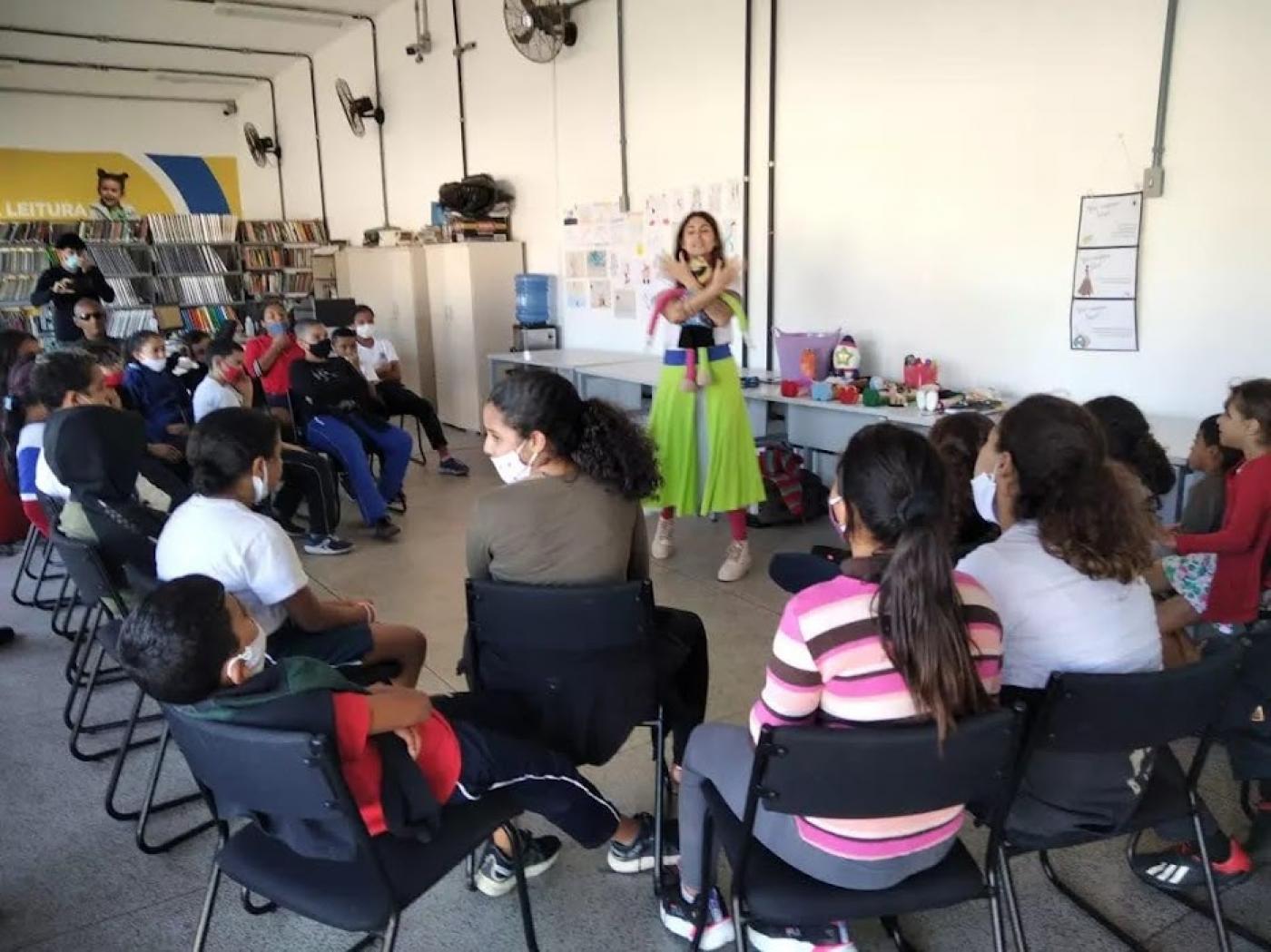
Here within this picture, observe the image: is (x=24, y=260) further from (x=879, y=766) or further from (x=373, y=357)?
(x=879, y=766)

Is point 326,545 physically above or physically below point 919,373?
below

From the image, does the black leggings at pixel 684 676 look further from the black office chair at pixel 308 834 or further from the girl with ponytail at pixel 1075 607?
the girl with ponytail at pixel 1075 607

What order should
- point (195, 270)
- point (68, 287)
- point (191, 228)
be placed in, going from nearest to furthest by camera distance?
point (68, 287), point (191, 228), point (195, 270)

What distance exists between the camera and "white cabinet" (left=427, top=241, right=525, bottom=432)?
7.12m

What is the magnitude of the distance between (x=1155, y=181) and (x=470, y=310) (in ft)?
16.2

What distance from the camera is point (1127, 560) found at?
1.48m

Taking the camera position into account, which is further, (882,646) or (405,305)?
(405,305)

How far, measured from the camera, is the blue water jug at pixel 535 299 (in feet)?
23.0

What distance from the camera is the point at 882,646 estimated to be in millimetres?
1262

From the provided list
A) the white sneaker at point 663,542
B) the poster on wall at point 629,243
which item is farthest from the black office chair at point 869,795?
the poster on wall at point 629,243

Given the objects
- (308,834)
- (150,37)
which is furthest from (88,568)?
(150,37)

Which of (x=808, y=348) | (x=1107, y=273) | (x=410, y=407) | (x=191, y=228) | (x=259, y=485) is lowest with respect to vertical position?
Answer: (x=410, y=407)

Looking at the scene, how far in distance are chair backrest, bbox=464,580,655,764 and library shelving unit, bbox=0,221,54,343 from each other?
839cm

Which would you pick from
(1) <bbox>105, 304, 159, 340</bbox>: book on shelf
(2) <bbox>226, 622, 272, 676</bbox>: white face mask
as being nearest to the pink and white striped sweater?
(2) <bbox>226, 622, 272, 676</bbox>: white face mask
